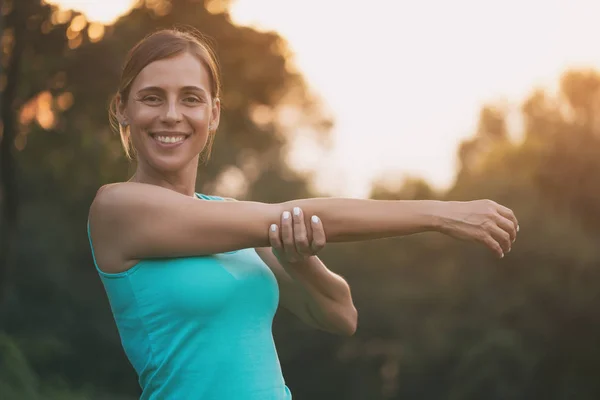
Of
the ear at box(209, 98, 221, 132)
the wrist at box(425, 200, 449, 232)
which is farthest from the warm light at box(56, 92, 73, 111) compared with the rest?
the wrist at box(425, 200, 449, 232)

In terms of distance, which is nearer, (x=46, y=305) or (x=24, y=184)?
(x=24, y=184)

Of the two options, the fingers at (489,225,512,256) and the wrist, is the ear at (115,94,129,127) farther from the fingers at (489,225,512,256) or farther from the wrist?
the fingers at (489,225,512,256)

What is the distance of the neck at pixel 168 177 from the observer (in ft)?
7.34

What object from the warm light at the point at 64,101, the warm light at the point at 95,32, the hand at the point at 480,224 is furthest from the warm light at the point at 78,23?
the hand at the point at 480,224

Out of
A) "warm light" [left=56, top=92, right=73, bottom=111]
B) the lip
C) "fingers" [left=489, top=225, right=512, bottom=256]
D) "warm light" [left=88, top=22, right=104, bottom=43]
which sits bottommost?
"fingers" [left=489, top=225, right=512, bottom=256]

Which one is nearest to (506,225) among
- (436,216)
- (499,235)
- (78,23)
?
(499,235)

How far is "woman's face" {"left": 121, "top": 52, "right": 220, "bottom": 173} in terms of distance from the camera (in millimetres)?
2148

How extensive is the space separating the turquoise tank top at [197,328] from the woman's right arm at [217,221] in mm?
49

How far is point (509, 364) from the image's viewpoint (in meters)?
15.6

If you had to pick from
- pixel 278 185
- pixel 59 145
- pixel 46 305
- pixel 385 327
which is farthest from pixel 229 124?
pixel 278 185

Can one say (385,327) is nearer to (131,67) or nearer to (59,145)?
(59,145)

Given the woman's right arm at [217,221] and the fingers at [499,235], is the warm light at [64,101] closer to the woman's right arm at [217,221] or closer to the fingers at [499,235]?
the woman's right arm at [217,221]

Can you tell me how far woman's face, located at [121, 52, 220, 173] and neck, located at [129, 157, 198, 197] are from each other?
0.8 inches

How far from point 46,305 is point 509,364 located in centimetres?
956
